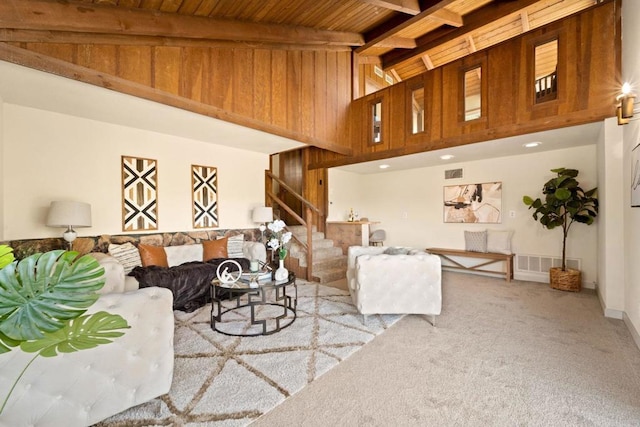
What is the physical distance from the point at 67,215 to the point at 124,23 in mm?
2123

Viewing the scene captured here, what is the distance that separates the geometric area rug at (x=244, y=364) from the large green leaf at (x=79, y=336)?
92cm

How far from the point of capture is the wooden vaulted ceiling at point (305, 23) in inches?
98.0

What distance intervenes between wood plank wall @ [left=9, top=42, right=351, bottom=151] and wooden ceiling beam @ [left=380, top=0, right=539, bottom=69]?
1.51 m

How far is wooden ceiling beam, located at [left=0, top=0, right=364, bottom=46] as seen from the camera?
231 cm

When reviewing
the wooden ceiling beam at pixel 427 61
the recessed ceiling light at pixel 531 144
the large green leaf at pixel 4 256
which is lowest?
the large green leaf at pixel 4 256

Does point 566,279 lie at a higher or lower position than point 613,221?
lower

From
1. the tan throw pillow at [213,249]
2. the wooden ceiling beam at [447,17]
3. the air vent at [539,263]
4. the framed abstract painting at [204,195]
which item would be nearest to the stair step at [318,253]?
the tan throw pillow at [213,249]

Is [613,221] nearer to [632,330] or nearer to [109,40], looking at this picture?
[632,330]

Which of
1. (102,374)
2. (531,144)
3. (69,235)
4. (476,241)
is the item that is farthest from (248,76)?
(476,241)

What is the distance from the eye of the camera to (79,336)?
1.01 meters

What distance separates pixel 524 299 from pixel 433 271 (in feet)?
6.57

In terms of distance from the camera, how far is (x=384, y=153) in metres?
5.19

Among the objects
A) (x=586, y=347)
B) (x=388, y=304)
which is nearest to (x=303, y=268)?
(x=388, y=304)

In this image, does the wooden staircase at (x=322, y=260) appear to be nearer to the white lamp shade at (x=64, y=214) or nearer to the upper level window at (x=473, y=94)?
the white lamp shade at (x=64, y=214)
